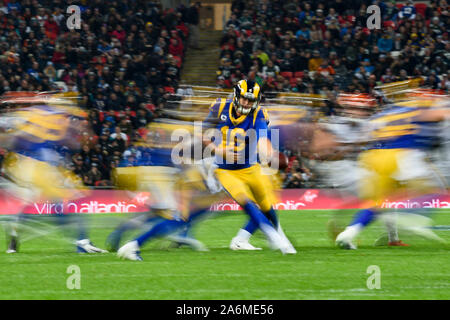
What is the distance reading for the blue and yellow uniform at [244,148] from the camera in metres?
11.6

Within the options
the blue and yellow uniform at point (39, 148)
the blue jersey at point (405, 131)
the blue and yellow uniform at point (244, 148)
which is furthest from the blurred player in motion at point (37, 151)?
the blue jersey at point (405, 131)

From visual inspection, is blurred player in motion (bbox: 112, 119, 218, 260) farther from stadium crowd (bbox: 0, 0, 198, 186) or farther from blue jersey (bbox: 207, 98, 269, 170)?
stadium crowd (bbox: 0, 0, 198, 186)

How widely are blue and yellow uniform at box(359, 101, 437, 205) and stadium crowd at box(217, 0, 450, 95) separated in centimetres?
1169

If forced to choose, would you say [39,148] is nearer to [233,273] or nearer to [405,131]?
[233,273]

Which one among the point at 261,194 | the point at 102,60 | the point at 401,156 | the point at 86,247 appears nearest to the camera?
the point at 261,194

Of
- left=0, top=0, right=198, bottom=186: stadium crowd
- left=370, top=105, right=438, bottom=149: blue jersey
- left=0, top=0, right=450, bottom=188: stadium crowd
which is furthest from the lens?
left=0, top=0, right=450, bottom=188: stadium crowd

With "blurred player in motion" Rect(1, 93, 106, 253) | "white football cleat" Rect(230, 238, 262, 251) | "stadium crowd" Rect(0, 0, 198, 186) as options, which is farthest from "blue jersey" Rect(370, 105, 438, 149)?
"stadium crowd" Rect(0, 0, 198, 186)

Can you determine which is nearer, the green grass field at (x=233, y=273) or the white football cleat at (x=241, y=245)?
the green grass field at (x=233, y=273)

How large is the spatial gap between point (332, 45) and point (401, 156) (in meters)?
15.0

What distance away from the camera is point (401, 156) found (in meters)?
12.3

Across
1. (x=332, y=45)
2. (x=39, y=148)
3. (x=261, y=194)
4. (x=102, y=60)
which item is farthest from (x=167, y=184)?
(x=332, y=45)

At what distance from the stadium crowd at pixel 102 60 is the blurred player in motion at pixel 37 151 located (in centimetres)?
938

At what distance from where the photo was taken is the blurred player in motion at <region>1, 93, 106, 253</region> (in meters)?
12.6

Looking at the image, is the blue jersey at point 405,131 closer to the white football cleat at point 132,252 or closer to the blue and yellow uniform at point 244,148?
the blue and yellow uniform at point 244,148
